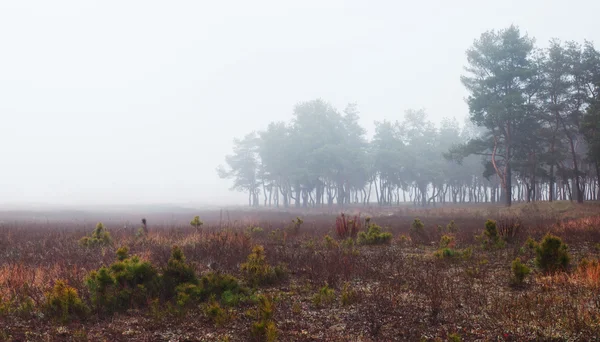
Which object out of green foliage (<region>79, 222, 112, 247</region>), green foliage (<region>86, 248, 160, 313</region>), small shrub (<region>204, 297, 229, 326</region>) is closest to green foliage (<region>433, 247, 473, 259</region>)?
small shrub (<region>204, 297, 229, 326</region>)

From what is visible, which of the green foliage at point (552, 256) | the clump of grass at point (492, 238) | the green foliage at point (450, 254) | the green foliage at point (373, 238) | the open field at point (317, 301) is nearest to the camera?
the open field at point (317, 301)

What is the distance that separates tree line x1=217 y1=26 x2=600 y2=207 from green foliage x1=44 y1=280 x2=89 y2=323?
26.3m

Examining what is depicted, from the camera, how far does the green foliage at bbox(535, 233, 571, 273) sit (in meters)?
7.76

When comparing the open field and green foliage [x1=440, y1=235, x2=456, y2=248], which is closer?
the open field

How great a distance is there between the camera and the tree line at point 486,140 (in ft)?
94.3

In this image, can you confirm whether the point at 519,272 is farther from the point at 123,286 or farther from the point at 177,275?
the point at 123,286

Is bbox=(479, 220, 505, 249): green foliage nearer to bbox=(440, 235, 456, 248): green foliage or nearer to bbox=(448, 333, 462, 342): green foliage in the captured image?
bbox=(440, 235, 456, 248): green foliage

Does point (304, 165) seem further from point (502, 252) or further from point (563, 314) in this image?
point (563, 314)

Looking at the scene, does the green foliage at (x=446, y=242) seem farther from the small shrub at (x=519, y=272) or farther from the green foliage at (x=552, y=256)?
the small shrub at (x=519, y=272)

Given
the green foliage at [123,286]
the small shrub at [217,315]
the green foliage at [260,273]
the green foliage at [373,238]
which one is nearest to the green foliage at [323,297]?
the green foliage at [260,273]

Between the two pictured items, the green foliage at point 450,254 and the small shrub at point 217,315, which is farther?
the green foliage at point 450,254

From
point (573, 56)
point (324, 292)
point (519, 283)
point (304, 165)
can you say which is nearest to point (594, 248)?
point (519, 283)

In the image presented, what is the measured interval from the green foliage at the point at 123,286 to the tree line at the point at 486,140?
25232 mm

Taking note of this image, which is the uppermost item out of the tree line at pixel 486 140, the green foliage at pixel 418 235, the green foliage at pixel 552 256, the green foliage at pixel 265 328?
the tree line at pixel 486 140
